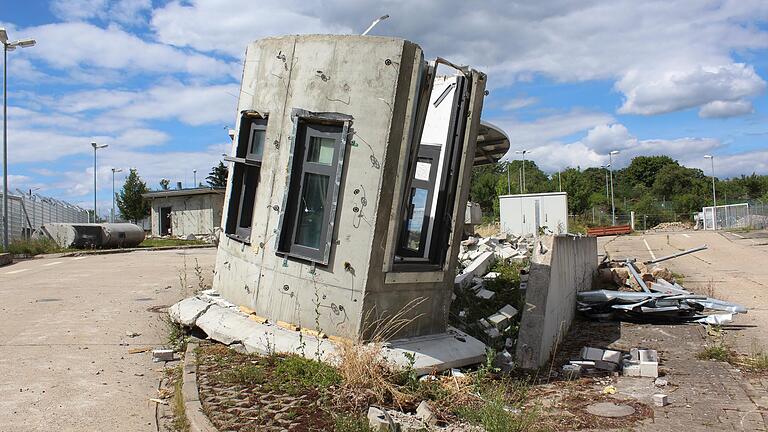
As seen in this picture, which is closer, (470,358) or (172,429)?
(172,429)

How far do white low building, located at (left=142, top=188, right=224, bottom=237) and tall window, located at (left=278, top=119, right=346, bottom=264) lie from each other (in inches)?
1306

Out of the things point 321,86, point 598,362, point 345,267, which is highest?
point 321,86

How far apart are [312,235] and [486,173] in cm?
7614

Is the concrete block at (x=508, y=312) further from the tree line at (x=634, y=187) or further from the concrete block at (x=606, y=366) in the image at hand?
the tree line at (x=634, y=187)

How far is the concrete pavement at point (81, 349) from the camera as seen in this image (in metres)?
6.00

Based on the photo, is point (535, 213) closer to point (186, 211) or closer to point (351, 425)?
point (351, 425)

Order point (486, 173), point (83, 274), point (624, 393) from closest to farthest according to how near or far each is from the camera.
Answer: point (624, 393) → point (83, 274) → point (486, 173)

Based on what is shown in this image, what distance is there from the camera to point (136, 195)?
57438 mm

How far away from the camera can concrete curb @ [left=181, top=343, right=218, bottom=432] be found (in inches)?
210

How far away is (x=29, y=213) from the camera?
3334 centimetres

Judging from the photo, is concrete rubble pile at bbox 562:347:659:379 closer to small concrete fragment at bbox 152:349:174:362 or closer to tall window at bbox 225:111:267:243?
A: tall window at bbox 225:111:267:243

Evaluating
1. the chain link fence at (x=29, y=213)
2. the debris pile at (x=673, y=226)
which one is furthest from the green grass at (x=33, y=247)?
the debris pile at (x=673, y=226)

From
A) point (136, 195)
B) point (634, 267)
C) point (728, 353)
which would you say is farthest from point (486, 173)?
point (728, 353)

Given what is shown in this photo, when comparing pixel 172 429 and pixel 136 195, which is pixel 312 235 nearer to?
pixel 172 429
